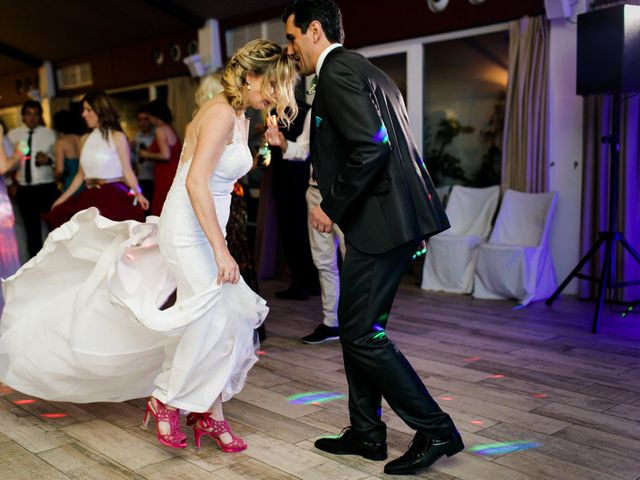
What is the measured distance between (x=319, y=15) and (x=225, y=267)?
0.90m

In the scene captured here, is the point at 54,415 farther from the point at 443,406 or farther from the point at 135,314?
the point at 443,406

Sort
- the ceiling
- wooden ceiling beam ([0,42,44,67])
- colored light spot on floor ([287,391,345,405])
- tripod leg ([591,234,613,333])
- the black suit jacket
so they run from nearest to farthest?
the black suit jacket → colored light spot on floor ([287,391,345,405]) → tripod leg ([591,234,613,333]) → the ceiling → wooden ceiling beam ([0,42,44,67])

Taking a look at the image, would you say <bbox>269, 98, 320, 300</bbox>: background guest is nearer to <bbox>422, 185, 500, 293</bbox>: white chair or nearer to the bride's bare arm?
<bbox>422, 185, 500, 293</bbox>: white chair

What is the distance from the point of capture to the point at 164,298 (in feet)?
9.29

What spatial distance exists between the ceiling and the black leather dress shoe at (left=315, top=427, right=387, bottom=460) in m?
5.94

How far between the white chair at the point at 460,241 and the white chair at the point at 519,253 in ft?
0.58

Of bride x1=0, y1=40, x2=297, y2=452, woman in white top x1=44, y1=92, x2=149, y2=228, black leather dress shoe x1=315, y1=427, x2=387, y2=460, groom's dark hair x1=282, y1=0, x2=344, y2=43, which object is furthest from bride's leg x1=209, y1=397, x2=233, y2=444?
woman in white top x1=44, y1=92, x2=149, y2=228

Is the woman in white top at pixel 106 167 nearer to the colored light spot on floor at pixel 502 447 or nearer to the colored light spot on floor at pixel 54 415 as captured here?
the colored light spot on floor at pixel 54 415

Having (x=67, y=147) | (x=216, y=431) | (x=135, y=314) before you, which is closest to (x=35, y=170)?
(x=67, y=147)

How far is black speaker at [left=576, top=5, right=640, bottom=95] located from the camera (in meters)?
4.42

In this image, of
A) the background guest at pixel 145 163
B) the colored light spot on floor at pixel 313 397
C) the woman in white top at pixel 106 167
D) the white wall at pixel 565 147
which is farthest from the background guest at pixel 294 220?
the colored light spot on floor at pixel 313 397

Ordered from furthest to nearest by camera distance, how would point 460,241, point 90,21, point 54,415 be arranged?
point 90,21, point 460,241, point 54,415

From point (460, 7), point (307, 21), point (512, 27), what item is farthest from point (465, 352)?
point (460, 7)

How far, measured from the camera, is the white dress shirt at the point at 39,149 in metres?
6.50
